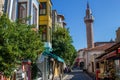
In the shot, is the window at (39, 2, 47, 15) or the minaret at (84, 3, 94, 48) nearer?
the window at (39, 2, 47, 15)

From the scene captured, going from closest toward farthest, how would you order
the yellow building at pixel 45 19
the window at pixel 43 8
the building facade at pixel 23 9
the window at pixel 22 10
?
the building facade at pixel 23 9 < the window at pixel 22 10 < the yellow building at pixel 45 19 < the window at pixel 43 8

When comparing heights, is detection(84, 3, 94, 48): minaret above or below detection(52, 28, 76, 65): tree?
above

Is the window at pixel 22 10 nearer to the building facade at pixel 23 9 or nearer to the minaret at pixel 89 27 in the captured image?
the building facade at pixel 23 9

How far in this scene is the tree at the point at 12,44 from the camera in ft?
31.3

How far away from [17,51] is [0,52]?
66 centimetres

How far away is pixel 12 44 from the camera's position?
384 inches

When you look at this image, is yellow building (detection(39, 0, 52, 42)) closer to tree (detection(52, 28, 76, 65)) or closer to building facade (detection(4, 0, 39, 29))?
tree (detection(52, 28, 76, 65))

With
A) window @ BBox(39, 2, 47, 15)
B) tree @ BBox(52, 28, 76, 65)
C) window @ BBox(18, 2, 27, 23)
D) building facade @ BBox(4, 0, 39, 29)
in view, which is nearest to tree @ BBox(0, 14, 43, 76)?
building facade @ BBox(4, 0, 39, 29)

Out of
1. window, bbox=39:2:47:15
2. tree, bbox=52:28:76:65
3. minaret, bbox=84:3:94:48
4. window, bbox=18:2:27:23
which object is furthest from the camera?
minaret, bbox=84:3:94:48

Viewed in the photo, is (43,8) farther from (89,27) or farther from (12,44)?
(89,27)

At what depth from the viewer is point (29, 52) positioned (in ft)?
35.4

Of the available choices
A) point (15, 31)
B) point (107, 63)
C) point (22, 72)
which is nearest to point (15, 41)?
point (15, 31)

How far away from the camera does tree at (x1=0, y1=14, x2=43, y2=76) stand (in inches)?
376

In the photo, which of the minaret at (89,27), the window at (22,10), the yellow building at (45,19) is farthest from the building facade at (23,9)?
the minaret at (89,27)
